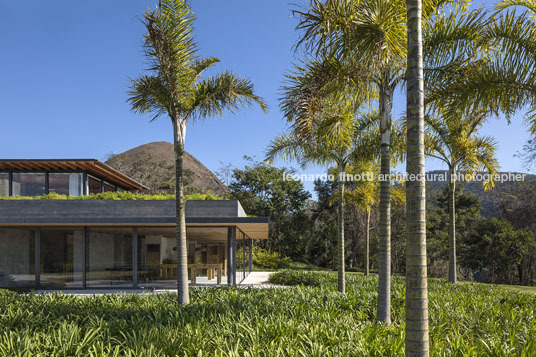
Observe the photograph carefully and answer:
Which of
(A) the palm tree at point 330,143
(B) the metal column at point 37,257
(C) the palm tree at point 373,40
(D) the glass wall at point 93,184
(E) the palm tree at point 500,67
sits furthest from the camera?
(D) the glass wall at point 93,184

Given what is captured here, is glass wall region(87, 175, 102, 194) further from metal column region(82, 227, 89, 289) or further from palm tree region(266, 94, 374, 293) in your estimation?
palm tree region(266, 94, 374, 293)

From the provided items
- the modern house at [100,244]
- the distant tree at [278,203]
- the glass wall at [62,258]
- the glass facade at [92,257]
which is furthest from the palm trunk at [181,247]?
the distant tree at [278,203]

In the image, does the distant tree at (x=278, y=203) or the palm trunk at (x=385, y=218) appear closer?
the palm trunk at (x=385, y=218)

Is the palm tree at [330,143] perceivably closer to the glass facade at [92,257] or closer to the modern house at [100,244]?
the modern house at [100,244]

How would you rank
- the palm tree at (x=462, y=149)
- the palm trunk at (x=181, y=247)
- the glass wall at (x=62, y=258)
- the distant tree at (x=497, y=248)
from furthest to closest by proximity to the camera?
the distant tree at (x=497, y=248), the glass wall at (x=62, y=258), the palm tree at (x=462, y=149), the palm trunk at (x=181, y=247)

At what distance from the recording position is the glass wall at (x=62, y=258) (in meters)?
15.7

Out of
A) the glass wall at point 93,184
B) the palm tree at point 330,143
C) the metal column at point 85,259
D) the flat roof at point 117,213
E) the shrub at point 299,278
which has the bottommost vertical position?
the shrub at point 299,278

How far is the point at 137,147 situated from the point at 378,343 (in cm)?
12714

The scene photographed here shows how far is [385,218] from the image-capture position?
761cm

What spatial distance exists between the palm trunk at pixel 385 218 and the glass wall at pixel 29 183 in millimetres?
17267

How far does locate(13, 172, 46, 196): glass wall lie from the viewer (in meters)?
19.6

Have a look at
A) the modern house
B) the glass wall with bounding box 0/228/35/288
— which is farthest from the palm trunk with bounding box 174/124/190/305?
the glass wall with bounding box 0/228/35/288

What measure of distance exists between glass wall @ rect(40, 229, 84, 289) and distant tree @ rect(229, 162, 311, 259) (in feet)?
74.8

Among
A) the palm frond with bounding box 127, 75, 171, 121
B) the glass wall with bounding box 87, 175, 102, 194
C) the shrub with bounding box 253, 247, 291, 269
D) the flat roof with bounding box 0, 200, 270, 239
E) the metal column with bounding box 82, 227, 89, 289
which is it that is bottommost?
the shrub with bounding box 253, 247, 291, 269
